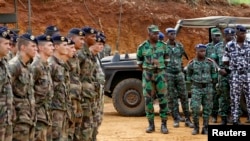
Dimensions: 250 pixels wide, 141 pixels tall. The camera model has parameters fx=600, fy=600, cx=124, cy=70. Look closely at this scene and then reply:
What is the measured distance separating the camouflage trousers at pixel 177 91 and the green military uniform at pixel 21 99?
5.64 m

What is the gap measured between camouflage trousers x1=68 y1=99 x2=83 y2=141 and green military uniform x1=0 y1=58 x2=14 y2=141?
5.67ft

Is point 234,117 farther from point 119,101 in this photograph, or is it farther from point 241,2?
point 241,2

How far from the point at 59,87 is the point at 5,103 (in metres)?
1.31

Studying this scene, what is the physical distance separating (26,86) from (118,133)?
189 inches

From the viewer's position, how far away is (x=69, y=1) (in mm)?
22109

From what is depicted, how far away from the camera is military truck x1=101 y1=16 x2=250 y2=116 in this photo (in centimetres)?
1289

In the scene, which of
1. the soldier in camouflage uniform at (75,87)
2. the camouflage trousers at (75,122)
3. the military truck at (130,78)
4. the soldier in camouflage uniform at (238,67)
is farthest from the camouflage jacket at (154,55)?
the camouflage trousers at (75,122)

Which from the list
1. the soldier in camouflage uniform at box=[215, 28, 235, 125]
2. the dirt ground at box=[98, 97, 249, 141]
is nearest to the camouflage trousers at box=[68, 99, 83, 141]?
the dirt ground at box=[98, 97, 249, 141]

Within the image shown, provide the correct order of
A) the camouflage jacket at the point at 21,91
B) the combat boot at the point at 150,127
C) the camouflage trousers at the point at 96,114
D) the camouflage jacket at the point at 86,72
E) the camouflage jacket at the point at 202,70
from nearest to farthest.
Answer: the camouflage jacket at the point at 21,91, the camouflage jacket at the point at 86,72, the camouflage trousers at the point at 96,114, the camouflage jacket at the point at 202,70, the combat boot at the point at 150,127

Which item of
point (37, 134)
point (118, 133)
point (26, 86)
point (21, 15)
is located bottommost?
point (118, 133)

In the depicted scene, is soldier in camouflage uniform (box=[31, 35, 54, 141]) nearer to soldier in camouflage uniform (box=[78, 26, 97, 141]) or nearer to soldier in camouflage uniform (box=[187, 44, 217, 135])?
soldier in camouflage uniform (box=[78, 26, 97, 141])

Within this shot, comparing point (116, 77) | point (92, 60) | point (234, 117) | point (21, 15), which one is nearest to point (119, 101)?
point (116, 77)

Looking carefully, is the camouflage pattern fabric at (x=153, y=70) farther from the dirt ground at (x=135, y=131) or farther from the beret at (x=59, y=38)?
the beret at (x=59, y=38)

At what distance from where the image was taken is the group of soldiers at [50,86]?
5.98 m
